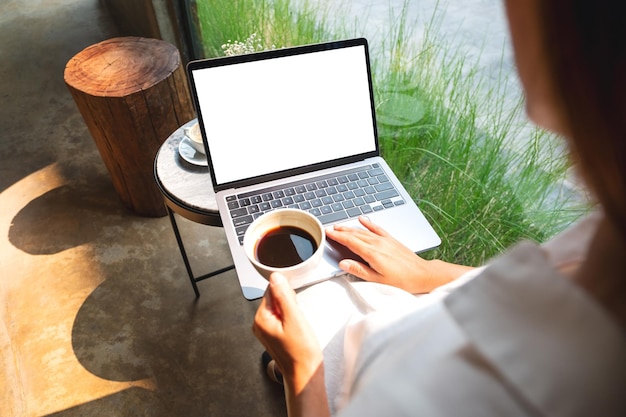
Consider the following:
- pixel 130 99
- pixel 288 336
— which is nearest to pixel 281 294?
pixel 288 336

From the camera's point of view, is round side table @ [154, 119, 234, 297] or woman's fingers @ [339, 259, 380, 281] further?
round side table @ [154, 119, 234, 297]

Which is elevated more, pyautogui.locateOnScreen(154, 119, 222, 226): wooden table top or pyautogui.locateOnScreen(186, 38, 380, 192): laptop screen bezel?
pyautogui.locateOnScreen(186, 38, 380, 192): laptop screen bezel

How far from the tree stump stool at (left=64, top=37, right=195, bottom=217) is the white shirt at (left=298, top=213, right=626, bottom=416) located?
145 cm

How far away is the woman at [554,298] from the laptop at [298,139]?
63 cm

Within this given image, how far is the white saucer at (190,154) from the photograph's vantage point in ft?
4.16

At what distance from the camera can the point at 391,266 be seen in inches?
33.1

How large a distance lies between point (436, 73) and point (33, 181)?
1.91 meters

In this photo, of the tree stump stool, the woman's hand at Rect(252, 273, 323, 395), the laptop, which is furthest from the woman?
the tree stump stool

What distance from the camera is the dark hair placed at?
0.28 m

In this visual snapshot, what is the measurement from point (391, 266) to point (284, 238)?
0.67ft

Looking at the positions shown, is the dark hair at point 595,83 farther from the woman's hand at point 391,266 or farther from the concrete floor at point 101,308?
the concrete floor at point 101,308

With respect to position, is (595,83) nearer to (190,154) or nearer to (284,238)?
(284,238)

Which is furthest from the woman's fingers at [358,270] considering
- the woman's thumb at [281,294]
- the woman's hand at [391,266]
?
the woman's thumb at [281,294]

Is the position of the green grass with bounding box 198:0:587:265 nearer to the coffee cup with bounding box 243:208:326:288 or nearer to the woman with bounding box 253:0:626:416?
the coffee cup with bounding box 243:208:326:288
